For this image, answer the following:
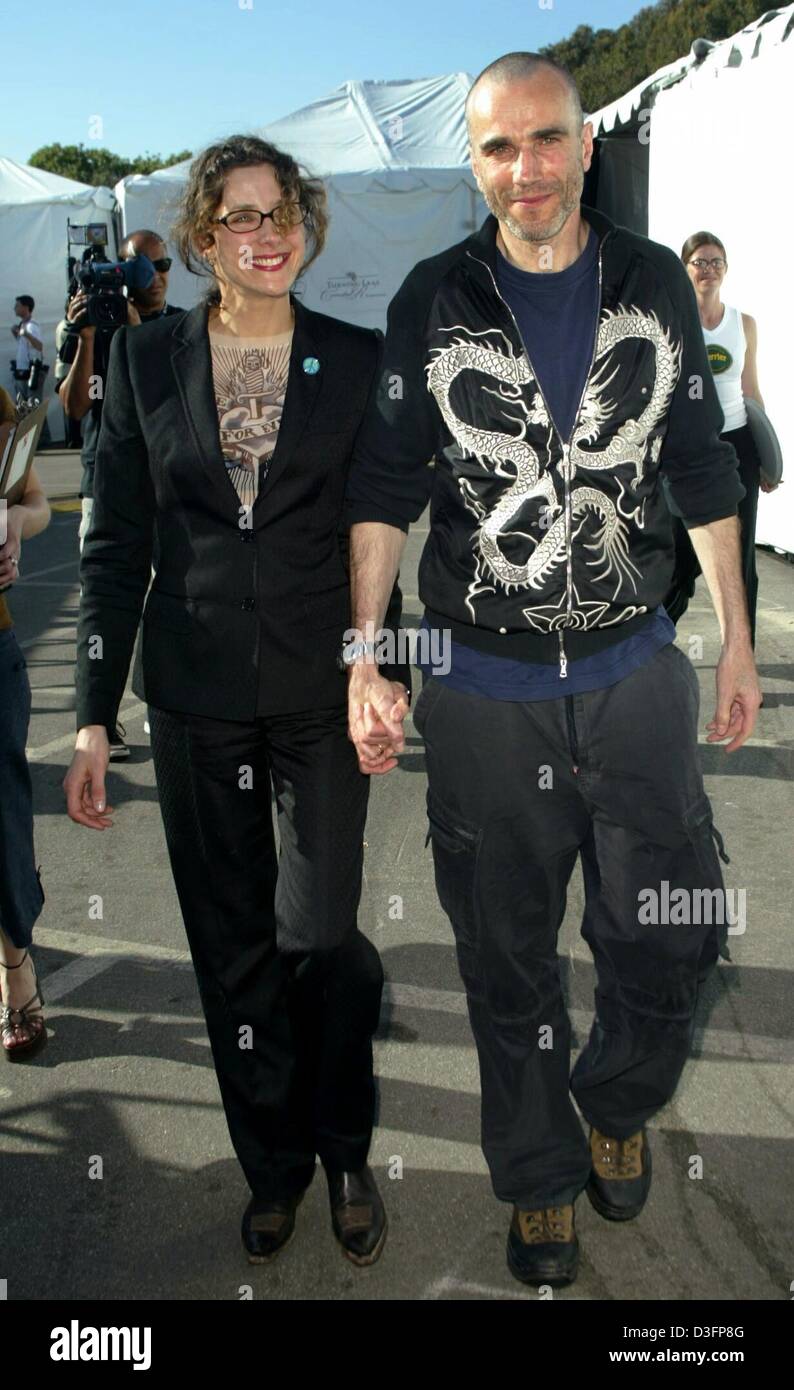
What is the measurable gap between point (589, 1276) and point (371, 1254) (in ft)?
1.45

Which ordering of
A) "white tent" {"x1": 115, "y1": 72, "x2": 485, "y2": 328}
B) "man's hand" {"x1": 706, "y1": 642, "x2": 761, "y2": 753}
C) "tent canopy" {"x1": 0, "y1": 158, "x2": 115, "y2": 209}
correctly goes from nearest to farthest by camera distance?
"man's hand" {"x1": 706, "y1": 642, "x2": 761, "y2": 753} → "white tent" {"x1": 115, "y1": 72, "x2": 485, "y2": 328} → "tent canopy" {"x1": 0, "y1": 158, "x2": 115, "y2": 209}

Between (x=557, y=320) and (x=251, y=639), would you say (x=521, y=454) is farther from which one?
(x=251, y=639)

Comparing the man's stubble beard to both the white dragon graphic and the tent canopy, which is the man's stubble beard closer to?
the white dragon graphic

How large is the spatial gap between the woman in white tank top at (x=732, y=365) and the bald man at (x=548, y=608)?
11.5ft

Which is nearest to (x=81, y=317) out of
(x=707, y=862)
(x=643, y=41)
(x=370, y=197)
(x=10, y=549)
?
(x=10, y=549)

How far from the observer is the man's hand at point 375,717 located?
2549 millimetres

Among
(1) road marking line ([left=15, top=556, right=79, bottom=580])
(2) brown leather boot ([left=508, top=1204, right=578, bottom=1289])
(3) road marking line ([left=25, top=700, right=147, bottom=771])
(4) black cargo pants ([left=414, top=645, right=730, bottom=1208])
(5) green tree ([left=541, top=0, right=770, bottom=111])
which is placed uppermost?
(5) green tree ([left=541, top=0, right=770, bottom=111])

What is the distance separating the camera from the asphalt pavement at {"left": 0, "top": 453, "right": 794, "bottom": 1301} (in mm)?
2830

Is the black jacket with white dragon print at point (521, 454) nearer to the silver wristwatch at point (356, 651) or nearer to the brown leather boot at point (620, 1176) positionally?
the silver wristwatch at point (356, 651)

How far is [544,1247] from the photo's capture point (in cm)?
280

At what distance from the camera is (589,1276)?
9.23 feet

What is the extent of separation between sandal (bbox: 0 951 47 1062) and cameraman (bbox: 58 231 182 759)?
8.68ft

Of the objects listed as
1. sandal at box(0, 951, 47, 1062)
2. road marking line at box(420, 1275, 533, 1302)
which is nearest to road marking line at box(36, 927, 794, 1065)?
sandal at box(0, 951, 47, 1062)
